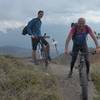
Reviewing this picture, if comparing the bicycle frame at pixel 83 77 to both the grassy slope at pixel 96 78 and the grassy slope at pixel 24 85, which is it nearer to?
the grassy slope at pixel 24 85

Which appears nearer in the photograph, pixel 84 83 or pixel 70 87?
pixel 84 83

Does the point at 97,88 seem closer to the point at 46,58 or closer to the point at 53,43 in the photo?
the point at 46,58

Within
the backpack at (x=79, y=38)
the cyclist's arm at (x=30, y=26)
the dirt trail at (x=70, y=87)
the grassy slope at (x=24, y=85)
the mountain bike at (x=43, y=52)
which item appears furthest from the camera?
the mountain bike at (x=43, y=52)

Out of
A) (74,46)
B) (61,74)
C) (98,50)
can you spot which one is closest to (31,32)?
(61,74)

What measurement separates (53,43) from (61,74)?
9.98ft

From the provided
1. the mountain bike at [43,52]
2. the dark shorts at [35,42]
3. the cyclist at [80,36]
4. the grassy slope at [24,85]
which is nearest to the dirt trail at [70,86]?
the grassy slope at [24,85]

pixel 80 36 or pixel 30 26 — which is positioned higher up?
pixel 30 26

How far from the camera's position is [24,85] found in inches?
527

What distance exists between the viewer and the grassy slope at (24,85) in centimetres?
1259

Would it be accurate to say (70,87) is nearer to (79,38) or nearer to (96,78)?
(79,38)

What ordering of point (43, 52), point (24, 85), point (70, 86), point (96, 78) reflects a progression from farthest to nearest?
point (43, 52) < point (96, 78) < point (70, 86) < point (24, 85)

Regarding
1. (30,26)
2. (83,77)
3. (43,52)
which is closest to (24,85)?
(83,77)

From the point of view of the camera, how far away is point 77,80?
1591 centimetres

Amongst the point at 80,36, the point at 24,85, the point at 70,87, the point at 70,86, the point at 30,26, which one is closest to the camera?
the point at 24,85
